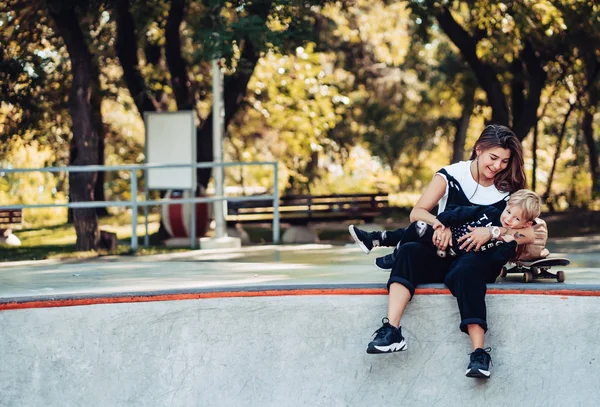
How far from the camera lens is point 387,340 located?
245 inches

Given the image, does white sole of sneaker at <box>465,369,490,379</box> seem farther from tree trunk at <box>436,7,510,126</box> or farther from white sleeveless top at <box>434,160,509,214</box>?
tree trunk at <box>436,7,510,126</box>

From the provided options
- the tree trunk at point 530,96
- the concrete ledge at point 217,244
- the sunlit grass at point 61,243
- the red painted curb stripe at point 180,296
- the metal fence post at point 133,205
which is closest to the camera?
the red painted curb stripe at point 180,296

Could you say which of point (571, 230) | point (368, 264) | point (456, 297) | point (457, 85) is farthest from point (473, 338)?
point (457, 85)

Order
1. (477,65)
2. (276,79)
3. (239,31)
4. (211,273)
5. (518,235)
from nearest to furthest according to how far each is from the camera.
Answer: (518,235)
(211,273)
(239,31)
(477,65)
(276,79)

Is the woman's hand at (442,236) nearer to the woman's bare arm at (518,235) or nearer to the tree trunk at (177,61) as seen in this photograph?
the woman's bare arm at (518,235)

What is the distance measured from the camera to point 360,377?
6.54 meters

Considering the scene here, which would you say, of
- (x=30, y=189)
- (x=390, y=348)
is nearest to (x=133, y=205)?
(x=390, y=348)

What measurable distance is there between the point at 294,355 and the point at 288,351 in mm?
49

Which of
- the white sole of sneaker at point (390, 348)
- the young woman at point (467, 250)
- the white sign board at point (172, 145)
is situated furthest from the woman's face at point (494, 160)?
the white sign board at point (172, 145)

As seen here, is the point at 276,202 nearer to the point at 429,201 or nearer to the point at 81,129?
the point at 81,129

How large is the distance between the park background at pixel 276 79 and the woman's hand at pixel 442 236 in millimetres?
6229

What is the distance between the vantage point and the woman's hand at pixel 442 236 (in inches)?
260

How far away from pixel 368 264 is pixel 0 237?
10028 mm

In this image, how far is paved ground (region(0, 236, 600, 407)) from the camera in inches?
255
